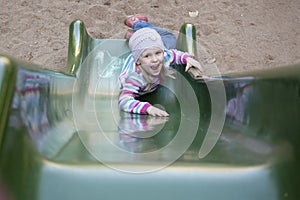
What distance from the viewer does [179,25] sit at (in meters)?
2.83

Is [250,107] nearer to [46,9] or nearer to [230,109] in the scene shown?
[230,109]

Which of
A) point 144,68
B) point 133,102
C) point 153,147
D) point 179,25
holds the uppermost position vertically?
point 179,25

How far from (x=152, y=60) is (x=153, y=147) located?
60 centimetres

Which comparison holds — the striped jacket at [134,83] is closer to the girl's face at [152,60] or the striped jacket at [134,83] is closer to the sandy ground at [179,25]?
the girl's face at [152,60]

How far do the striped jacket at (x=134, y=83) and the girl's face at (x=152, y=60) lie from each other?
0.19 feet

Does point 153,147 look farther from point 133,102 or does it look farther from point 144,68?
point 144,68

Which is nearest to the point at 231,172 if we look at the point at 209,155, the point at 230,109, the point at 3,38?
the point at 209,155

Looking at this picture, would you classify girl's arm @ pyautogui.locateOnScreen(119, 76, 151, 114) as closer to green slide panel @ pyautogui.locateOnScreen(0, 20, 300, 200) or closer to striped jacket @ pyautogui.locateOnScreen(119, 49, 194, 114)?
striped jacket @ pyautogui.locateOnScreen(119, 49, 194, 114)

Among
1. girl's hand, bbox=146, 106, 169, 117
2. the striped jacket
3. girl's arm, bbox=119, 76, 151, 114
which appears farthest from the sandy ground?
girl's hand, bbox=146, 106, 169, 117

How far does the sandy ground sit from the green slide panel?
1.23m

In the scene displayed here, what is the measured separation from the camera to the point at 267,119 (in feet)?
3.13

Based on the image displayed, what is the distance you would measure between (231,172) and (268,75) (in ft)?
0.84

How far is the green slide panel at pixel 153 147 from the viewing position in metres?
0.81

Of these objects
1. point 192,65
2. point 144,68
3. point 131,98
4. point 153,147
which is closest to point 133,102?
point 131,98
